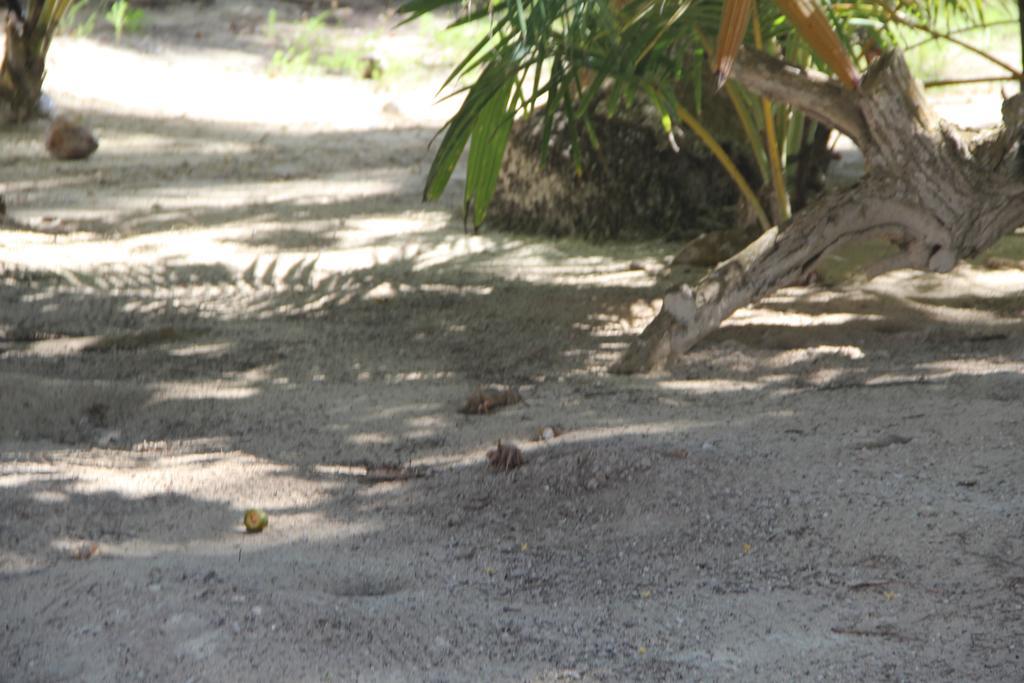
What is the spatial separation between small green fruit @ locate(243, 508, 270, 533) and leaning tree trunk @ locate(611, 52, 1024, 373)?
4.39 ft

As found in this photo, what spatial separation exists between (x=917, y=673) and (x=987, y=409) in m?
1.07

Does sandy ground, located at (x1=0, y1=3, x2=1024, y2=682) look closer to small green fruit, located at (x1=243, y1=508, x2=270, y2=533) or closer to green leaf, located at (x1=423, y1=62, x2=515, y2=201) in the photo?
small green fruit, located at (x1=243, y1=508, x2=270, y2=533)

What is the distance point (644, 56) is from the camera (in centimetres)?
342

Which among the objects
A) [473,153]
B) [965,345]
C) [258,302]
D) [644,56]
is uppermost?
[644,56]

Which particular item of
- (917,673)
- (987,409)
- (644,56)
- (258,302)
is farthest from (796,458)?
(258,302)

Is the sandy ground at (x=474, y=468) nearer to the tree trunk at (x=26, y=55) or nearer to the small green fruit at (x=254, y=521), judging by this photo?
the small green fruit at (x=254, y=521)

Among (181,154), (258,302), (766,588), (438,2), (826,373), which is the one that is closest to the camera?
(766,588)

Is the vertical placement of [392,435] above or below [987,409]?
below

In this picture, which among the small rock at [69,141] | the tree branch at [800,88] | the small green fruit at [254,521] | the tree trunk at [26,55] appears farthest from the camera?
the tree trunk at [26,55]

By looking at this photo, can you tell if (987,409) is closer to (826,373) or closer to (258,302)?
(826,373)

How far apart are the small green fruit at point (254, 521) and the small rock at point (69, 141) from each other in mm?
4601

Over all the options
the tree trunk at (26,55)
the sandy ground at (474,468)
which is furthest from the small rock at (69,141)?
the sandy ground at (474,468)

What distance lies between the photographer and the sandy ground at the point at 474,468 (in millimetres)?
1744

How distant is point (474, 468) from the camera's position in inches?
98.5
